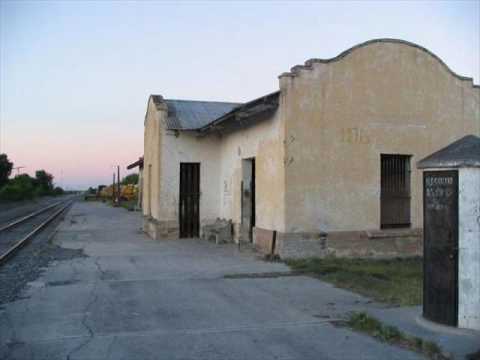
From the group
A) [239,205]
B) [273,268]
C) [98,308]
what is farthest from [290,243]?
[98,308]

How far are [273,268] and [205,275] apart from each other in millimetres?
1584

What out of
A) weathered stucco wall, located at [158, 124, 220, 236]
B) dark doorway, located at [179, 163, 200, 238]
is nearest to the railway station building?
weathered stucco wall, located at [158, 124, 220, 236]

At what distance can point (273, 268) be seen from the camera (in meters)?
11.3

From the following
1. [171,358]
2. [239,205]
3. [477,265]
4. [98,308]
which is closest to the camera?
[171,358]

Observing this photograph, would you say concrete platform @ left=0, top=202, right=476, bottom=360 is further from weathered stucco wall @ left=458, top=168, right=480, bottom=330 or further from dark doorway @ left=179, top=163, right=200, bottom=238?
dark doorway @ left=179, top=163, right=200, bottom=238

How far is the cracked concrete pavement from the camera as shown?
5.64 m

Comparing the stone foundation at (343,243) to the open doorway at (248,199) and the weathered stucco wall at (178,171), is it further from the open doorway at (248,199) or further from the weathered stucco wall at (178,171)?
the weathered stucco wall at (178,171)

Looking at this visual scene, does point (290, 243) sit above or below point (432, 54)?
below

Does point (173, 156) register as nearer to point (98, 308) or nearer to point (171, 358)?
point (98, 308)

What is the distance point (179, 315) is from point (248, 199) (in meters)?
8.54

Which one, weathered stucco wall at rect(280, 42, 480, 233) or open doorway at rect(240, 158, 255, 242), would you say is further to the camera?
open doorway at rect(240, 158, 255, 242)

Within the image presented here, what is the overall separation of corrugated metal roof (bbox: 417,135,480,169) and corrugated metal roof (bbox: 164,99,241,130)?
11979mm

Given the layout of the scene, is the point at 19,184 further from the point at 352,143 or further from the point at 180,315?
the point at 180,315

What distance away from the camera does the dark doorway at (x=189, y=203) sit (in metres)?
18.1
